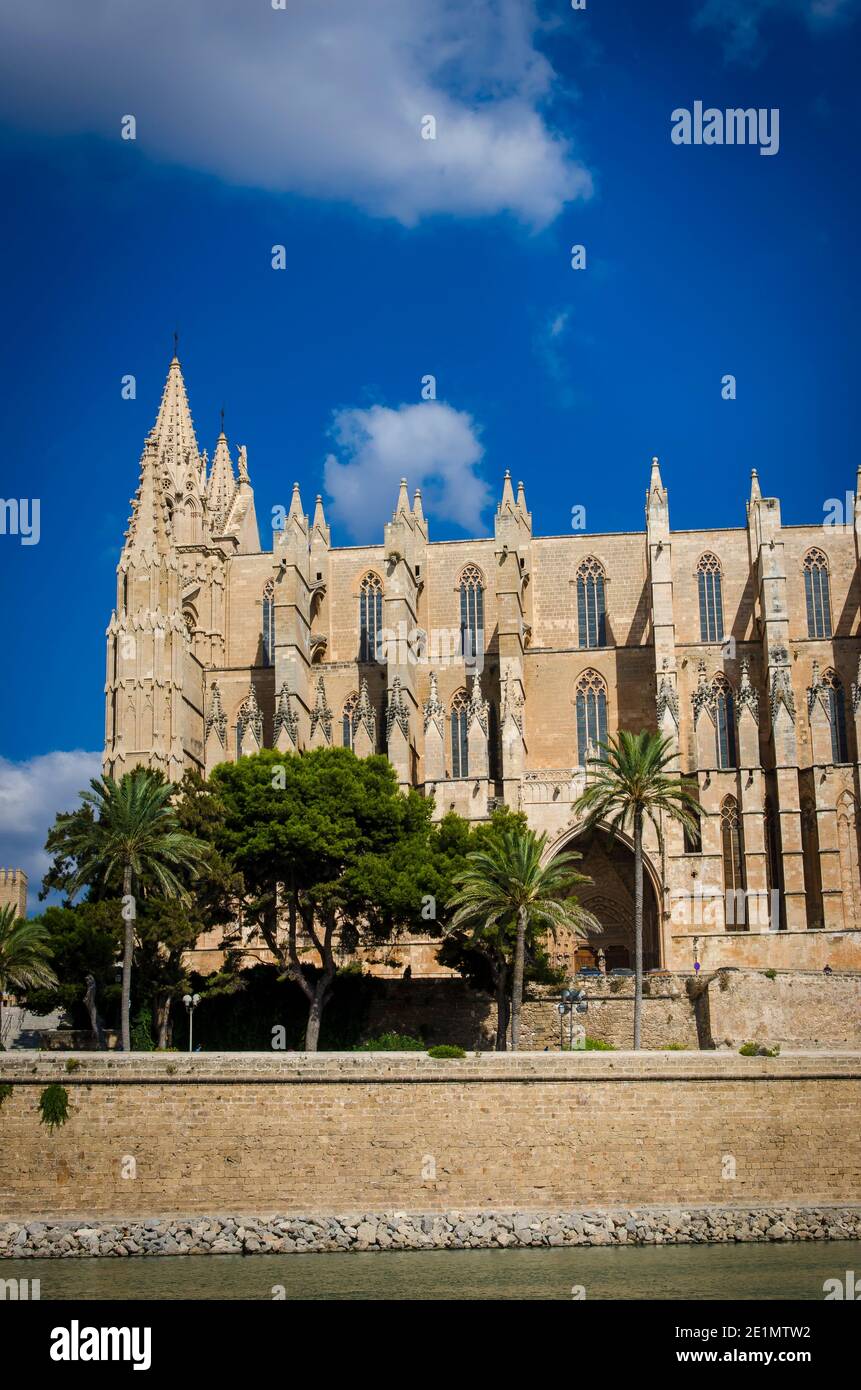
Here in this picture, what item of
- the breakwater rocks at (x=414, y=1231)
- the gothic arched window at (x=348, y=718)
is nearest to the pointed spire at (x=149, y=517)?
the gothic arched window at (x=348, y=718)

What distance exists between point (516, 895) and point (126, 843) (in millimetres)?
9049

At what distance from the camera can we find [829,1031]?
39.6 m

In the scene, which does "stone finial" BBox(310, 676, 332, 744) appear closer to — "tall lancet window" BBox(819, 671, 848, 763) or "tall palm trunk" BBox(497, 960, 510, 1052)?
"tall palm trunk" BBox(497, 960, 510, 1052)

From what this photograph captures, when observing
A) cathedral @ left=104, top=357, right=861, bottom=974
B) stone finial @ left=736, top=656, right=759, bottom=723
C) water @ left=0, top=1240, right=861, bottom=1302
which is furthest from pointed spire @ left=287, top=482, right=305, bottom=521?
water @ left=0, top=1240, right=861, bottom=1302

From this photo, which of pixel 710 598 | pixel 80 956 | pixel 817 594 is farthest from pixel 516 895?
pixel 817 594

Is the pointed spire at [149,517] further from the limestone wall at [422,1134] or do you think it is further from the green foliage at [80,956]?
the limestone wall at [422,1134]

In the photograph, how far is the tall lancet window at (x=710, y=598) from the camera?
56.8m

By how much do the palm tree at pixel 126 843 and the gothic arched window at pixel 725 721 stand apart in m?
20.7

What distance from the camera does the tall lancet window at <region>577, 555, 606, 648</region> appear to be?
5803 cm

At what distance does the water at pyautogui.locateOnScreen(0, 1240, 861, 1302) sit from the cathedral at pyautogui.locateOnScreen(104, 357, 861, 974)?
17.5m

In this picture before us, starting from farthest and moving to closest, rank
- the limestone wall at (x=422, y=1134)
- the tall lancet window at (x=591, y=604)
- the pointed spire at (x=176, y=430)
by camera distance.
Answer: the pointed spire at (x=176, y=430)
the tall lancet window at (x=591, y=604)
the limestone wall at (x=422, y=1134)

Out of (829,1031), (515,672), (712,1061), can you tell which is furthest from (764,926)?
(712,1061)

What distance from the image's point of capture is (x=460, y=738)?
5491 centimetres
